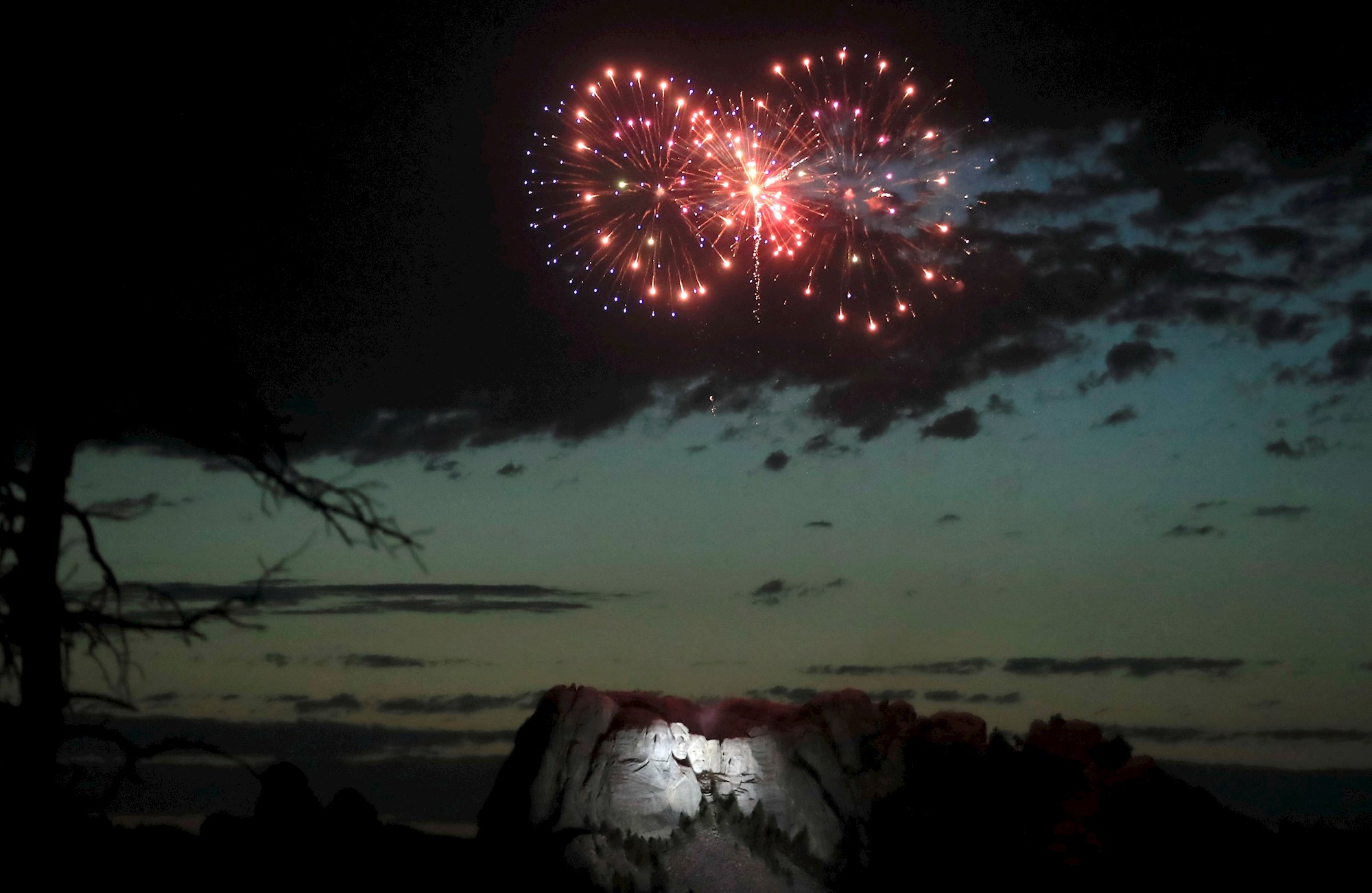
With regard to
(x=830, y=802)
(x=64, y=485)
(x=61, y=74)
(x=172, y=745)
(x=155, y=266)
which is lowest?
(x=830, y=802)

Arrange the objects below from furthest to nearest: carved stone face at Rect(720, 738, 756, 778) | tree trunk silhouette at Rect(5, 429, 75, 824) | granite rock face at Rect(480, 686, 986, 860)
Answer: carved stone face at Rect(720, 738, 756, 778) < granite rock face at Rect(480, 686, 986, 860) < tree trunk silhouette at Rect(5, 429, 75, 824)

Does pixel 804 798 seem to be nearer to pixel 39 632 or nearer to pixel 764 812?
pixel 764 812

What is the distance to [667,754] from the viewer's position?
2389cm

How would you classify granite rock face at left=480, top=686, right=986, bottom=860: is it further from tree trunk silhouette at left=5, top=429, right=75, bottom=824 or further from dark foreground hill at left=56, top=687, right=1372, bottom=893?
tree trunk silhouette at left=5, top=429, right=75, bottom=824

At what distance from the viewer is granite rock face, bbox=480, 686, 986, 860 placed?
76.6 feet

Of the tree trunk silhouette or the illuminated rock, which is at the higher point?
the tree trunk silhouette

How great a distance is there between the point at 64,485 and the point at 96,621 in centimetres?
100

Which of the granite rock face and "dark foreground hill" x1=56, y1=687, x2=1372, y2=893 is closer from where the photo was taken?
"dark foreground hill" x1=56, y1=687, x2=1372, y2=893

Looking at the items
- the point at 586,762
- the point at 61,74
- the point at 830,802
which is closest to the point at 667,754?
the point at 586,762

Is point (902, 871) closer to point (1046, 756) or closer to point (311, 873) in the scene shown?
point (1046, 756)

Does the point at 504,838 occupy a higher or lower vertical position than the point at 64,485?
lower

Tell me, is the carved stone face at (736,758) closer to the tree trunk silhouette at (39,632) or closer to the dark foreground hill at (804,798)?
the dark foreground hill at (804,798)

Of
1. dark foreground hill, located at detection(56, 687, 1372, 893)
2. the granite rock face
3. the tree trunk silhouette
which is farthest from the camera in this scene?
the granite rock face

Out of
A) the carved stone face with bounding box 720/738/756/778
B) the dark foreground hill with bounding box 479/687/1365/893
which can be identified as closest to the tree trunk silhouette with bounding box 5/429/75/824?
the dark foreground hill with bounding box 479/687/1365/893
